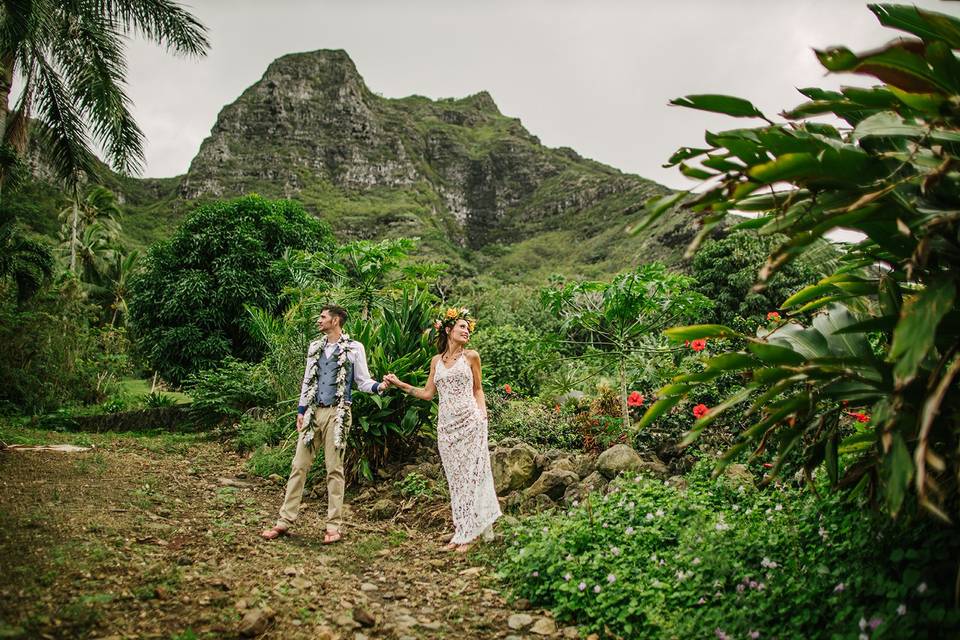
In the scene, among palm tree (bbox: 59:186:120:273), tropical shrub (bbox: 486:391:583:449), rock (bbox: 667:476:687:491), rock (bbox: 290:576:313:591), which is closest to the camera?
rock (bbox: 290:576:313:591)

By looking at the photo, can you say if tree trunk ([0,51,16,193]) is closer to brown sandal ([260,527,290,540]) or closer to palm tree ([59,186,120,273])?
brown sandal ([260,527,290,540])

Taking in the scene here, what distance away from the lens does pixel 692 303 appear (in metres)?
5.08

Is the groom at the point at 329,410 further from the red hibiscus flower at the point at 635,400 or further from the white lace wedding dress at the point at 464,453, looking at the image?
the red hibiscus flower at the point at 635,400

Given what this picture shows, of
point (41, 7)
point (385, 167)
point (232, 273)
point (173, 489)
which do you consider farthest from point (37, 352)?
point (385, 167)

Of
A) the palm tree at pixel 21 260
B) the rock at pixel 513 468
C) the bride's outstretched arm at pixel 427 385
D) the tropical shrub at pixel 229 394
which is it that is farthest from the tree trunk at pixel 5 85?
the rock at pixel 513 468

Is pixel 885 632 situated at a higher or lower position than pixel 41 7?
lower

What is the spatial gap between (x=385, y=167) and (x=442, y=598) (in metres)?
86.8

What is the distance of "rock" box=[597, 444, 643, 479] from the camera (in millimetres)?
4453

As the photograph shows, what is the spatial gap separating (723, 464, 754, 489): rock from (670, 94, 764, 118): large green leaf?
8.30ft

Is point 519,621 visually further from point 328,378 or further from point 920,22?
point 920,22

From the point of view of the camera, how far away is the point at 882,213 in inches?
73.9

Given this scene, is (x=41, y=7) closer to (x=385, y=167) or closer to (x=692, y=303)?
(x=692, y=303)

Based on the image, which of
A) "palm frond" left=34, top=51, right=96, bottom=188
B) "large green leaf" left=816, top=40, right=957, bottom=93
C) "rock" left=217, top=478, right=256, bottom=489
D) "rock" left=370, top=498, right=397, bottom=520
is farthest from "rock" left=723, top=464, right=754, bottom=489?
"palm frond" left=34, top=51, right=96, bottom=188

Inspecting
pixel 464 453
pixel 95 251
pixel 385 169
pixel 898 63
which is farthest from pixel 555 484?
pixel 385 169
